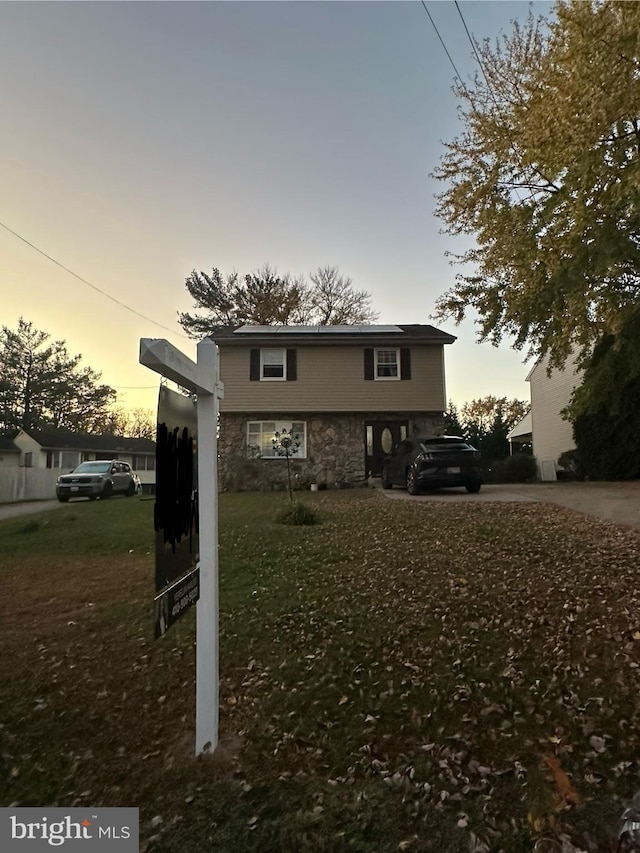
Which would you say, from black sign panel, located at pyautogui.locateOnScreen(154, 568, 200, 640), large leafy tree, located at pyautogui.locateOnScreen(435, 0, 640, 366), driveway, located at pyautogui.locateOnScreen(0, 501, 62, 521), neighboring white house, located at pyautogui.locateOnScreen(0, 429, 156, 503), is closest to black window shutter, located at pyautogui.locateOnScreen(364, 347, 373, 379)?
neighboring white house, located at pyautogui.locateOnScreen(0, 429, 156, 503)

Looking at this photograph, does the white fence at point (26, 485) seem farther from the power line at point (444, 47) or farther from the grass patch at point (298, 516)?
the power line at point (444, 47)

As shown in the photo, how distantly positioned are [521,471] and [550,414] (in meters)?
5.84

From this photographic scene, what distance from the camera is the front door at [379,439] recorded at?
17453mm

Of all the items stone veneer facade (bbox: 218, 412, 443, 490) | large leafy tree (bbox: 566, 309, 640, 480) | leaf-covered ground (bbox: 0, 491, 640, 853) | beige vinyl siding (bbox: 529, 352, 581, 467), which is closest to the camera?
leaf-covered ground (bbox: 0, 491, 640, 853)

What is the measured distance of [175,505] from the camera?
2387 millimetres

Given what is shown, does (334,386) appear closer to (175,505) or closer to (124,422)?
(175,505)

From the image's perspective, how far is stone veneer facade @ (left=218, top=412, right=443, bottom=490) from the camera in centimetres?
1720

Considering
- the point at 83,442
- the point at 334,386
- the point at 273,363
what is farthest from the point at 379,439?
the point at 83,442

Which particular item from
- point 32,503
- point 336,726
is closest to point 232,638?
point 336,726

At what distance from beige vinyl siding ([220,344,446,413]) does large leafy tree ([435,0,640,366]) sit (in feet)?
29.6

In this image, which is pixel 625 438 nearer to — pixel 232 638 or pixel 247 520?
pixel 247 520

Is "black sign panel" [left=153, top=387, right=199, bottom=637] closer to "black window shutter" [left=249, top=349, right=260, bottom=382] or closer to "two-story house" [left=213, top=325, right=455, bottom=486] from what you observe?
"two-story house" [left=213, top=325, right=455, bottom=486]

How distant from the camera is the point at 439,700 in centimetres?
299

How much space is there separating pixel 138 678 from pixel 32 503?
14.2m
